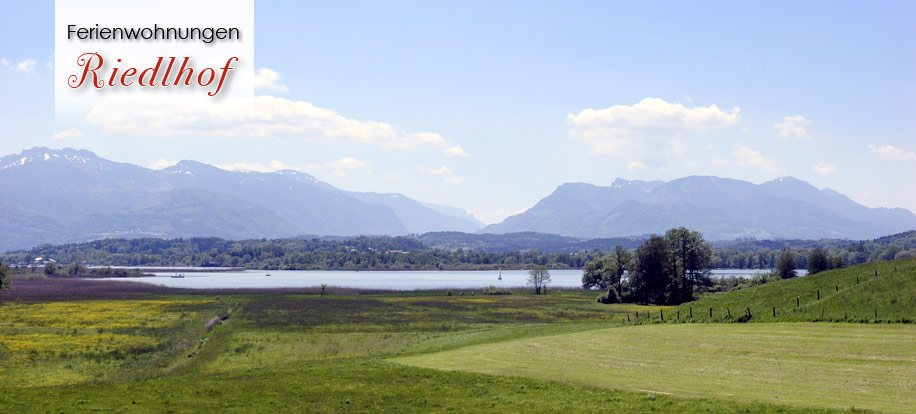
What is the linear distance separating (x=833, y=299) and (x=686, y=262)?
61.9 meters

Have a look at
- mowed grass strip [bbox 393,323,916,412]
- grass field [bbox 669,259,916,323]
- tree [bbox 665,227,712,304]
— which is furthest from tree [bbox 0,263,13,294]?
tree [bbox 665,227,712,304]

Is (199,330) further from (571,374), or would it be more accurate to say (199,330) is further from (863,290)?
(863,290)

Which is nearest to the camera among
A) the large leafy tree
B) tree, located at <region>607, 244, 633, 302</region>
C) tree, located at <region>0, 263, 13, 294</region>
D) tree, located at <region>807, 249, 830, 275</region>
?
tree, located at <region>0, 263, 13, 294</region>

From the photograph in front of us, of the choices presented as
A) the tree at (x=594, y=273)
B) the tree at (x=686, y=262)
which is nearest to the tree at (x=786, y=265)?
the tree at (x=686, y=262)

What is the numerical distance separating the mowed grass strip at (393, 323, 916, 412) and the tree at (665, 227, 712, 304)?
201 ft

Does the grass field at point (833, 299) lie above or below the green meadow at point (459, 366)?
above

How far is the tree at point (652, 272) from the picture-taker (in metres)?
114

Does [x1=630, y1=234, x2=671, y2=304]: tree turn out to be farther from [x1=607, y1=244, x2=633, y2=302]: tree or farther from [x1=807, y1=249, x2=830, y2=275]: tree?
[x1=807, y1=249, x2=830, y2=275]: tree

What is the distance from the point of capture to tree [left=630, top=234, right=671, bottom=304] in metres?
114

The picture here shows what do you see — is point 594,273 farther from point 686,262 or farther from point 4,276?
point 4,276

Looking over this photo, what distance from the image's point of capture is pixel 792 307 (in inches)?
2046

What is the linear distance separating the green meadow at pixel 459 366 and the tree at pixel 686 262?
1898 inches

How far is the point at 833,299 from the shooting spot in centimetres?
5006

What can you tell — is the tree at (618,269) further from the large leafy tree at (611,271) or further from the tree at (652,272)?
the tree at (652,272)
